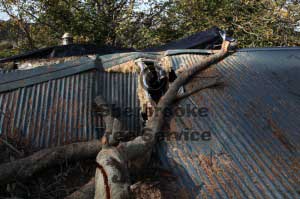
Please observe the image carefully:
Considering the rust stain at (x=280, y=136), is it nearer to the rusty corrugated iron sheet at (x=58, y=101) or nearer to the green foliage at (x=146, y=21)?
the rusty corrugated iron sheet at (x=58, y=101)

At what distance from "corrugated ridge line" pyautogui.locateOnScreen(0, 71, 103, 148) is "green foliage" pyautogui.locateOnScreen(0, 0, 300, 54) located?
20.4ft

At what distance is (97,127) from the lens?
3059 mm

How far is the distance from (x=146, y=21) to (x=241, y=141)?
8144mm

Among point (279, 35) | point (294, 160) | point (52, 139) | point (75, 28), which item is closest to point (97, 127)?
point (52, 139)

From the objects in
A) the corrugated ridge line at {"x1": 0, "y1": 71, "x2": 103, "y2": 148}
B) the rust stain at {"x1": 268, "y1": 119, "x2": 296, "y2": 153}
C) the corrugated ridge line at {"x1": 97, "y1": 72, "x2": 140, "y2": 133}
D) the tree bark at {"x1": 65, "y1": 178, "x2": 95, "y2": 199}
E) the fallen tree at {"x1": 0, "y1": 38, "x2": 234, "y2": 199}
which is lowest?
the tree bark at {"x1": 65, "y1": 178, "x2": 95, "y2": 199}

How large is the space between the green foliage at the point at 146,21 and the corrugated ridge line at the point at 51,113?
20.4 feet

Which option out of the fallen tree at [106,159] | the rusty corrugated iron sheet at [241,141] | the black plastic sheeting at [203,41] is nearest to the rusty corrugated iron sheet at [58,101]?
the fallen tree at [106,159]

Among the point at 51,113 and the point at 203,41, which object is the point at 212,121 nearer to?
the point at 51,113

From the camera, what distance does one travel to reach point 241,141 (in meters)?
2.60

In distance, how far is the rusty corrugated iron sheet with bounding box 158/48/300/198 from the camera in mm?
2152

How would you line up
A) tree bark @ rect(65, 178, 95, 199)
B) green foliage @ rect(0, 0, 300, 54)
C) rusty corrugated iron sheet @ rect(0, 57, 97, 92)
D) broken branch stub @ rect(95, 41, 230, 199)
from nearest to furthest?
broken branch stub @ rect(95, 41, 230, 199), tree bark @ rect(65, 178, 95, 199), rusty corrugated iron sheet @ rect(0, 57, 97, 92), green foliage @ rect(0, 0, 300, 54)

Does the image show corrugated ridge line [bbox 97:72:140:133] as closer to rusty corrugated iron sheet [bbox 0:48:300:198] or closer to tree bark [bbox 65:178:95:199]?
rusty corrugated iron sheet [bbox 0:48:300:198]

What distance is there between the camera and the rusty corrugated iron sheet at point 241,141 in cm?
215

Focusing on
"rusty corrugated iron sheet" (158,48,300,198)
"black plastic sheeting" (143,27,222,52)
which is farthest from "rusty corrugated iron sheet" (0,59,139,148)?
"black plastic sheeting" (143,27,222,52)
